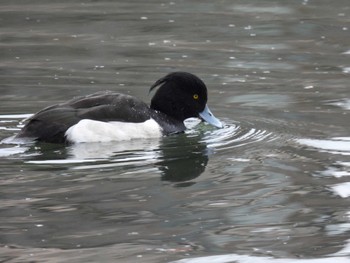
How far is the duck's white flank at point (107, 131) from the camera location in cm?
990

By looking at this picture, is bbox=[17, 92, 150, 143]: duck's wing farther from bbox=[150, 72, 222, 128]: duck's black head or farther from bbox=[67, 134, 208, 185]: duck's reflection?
bbox=[150, 72, 222, 128]: duck's black head

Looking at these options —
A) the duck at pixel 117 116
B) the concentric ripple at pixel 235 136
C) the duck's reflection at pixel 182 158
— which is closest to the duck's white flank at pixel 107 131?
the duck at pixel 117 116

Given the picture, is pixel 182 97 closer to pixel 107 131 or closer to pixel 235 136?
pixel 235 136

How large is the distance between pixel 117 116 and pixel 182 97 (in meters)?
1.00

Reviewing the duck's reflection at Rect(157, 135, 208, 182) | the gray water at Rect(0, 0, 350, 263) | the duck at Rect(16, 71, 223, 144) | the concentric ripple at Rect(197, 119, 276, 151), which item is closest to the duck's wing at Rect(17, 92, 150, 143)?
the duck at Rect(16, 71, 223, 144)

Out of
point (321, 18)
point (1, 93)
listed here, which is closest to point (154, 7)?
point (321, 18)

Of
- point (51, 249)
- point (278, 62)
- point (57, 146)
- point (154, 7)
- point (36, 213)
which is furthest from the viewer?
point (154, 7)

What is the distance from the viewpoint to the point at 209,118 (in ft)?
35.4

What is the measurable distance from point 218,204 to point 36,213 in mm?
1278

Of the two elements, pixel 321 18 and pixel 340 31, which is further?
pixel 321 18

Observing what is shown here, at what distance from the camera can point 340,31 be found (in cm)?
1580

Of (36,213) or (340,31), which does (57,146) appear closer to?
(36,213)

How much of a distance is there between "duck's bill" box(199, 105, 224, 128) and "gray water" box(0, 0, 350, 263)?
0.25ft

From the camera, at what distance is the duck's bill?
10.7m
